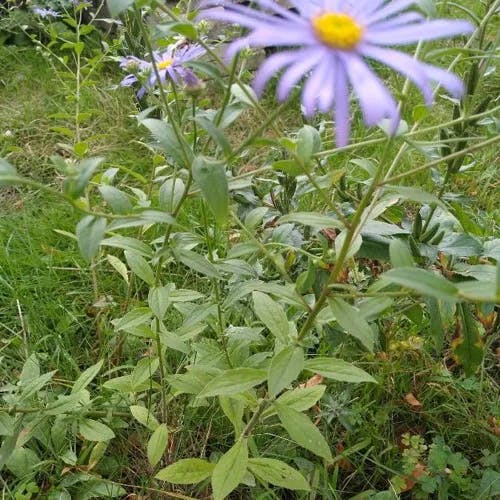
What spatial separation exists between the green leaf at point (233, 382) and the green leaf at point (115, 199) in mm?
259

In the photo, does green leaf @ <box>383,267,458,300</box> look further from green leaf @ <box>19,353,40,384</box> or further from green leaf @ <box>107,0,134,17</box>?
green leaf @ <box>19,353,40,384</box>

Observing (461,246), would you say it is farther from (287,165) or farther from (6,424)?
(6,424)

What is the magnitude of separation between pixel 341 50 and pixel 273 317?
476 mm

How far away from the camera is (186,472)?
40.6 inches

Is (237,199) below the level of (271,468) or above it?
above

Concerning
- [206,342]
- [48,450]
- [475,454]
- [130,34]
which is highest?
[130,34]

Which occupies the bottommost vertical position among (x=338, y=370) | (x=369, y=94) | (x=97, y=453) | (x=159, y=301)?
(x=97, y=453)

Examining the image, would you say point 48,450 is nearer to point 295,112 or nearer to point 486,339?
point 486,339

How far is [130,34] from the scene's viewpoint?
125cm

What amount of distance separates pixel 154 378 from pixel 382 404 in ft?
1.52

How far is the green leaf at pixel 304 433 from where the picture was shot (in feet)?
2.97

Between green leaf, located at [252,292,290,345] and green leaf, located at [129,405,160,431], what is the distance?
1.01ft

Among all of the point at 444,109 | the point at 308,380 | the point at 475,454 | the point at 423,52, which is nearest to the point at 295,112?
the point at 444,109

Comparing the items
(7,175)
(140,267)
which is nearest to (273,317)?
(140,267)
